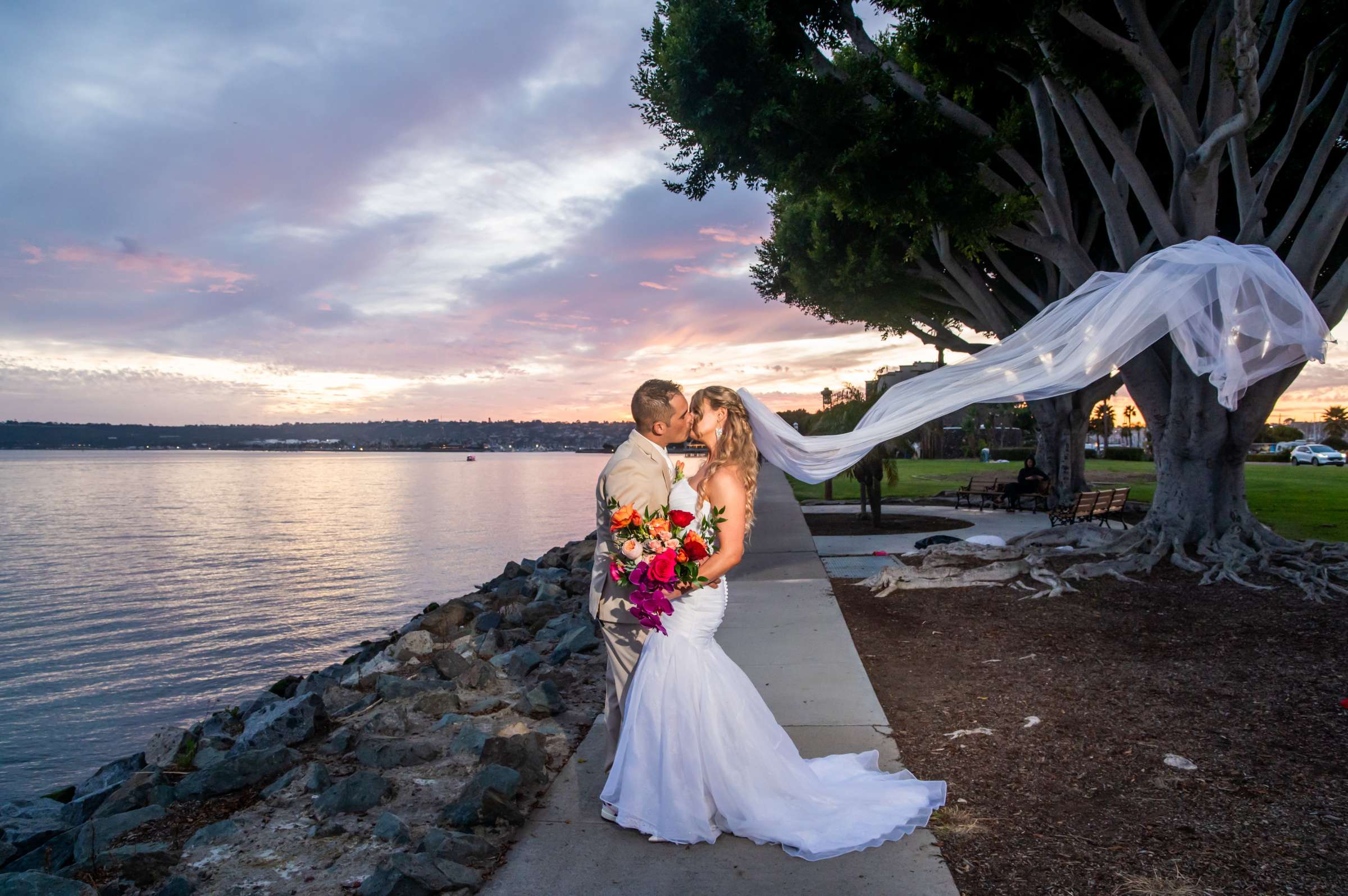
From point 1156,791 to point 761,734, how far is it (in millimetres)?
2484

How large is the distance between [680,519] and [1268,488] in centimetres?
3522

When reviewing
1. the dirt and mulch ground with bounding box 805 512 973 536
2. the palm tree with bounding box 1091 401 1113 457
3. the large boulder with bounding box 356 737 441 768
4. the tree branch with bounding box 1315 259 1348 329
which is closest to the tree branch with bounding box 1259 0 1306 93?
the tree branch with bounding box 1315 259 1348 329

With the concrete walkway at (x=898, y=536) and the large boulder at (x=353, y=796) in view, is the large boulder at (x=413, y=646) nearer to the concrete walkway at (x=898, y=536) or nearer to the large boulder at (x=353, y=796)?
the large boulder at (x=353, y=796)

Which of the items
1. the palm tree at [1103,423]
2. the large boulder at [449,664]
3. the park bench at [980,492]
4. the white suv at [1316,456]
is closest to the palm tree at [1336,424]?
the palm tree at [1103,423]

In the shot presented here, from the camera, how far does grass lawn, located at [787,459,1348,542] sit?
64.6 ft

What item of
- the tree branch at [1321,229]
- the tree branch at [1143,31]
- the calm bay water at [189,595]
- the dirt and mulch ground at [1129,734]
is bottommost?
the calm bay water at [189,595]

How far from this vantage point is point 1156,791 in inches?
194

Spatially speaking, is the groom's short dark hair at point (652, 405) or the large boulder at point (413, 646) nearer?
the groom's short dark hair at point (652, 405)

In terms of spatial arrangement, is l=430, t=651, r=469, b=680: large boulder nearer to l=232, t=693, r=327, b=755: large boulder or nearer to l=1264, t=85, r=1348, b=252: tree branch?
l=232, t=693, r=327, b=755: large boulder

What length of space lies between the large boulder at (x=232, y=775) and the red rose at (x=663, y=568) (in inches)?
151

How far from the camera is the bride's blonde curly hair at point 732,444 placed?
4.45m

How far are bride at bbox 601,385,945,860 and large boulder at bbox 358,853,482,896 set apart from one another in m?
0.84

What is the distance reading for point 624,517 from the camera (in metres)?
4.19

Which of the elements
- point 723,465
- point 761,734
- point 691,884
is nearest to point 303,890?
point 691,884
